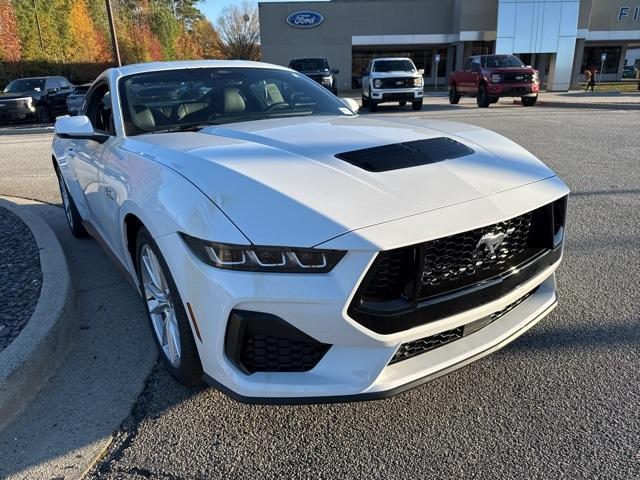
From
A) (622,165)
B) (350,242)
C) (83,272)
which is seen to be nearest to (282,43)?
(622,165)

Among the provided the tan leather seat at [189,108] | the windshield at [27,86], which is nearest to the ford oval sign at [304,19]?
the windshield at [27,86]

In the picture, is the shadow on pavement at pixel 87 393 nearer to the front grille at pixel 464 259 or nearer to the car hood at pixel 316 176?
the car hood at pixel 316 176

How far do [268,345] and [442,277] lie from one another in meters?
0.74

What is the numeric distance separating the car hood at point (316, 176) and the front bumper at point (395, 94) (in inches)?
624

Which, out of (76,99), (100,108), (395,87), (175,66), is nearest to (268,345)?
(175,66)

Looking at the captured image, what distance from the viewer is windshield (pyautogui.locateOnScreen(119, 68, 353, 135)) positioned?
337 centimetres

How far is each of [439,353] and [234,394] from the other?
854mm

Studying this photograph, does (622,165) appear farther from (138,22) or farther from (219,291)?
(138,22)

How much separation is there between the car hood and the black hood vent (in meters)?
0.04

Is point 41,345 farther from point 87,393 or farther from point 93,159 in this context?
point 93,159

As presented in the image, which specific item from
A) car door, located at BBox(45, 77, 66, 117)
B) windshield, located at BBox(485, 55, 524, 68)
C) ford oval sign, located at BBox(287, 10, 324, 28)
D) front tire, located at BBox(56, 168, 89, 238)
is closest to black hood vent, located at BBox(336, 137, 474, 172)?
front tire, located at BBox(56, 168, 89, 238)

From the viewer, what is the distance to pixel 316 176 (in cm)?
213

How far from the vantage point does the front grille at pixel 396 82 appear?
1811 cm

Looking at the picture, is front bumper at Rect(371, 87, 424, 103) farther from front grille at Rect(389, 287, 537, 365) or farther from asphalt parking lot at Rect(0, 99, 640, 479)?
front grille at Rect(389, 287, 537, 365)
